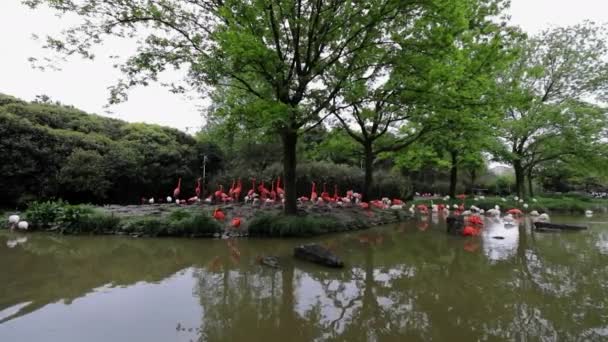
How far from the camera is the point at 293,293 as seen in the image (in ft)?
15.0

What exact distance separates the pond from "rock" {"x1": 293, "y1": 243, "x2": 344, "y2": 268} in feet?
0.69

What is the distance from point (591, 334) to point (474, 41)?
10.2 metres

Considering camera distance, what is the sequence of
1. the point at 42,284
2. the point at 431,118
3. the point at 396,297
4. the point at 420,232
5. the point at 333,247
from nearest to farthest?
1. the point at 396,297
2. the point at 42,284
3. the point at 333,247
4. the point at 420,232
5. the point at 431,118

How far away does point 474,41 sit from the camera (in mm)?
11039

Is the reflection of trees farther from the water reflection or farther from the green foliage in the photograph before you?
the water reflection

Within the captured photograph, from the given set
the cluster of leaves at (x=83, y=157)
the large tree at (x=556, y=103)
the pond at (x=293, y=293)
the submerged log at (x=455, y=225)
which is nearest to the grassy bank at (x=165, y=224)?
the pond at (x=293, y=293)

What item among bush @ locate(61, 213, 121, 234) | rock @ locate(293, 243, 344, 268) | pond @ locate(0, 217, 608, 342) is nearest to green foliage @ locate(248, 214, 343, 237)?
pond @ locate(0, 217, 608, 342)

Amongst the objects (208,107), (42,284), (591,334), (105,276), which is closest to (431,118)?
(591,334)

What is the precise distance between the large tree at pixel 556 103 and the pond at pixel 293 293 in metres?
14.1

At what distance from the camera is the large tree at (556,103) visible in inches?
733

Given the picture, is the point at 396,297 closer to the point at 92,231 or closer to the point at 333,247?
the point at 333,247

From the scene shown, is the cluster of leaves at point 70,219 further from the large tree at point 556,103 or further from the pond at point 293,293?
the large tree at point 556,103

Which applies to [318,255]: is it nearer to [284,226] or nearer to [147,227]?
[284,226]

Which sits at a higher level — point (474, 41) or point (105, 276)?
point (474, 41)
